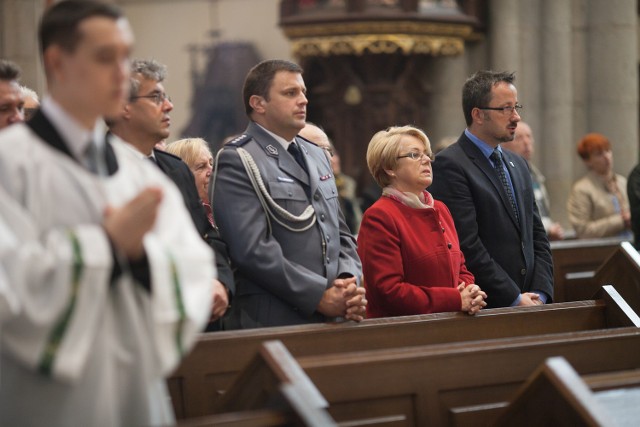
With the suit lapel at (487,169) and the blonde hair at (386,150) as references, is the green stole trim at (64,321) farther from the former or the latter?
the suit lapel at (487,169)

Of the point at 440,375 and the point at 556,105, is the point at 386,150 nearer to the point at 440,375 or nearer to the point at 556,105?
the point at 440,375

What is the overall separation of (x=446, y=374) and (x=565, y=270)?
3394 millimetres

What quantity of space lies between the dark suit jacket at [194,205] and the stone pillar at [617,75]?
719 centimetres

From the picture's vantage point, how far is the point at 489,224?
184 inches

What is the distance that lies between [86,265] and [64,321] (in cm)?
13

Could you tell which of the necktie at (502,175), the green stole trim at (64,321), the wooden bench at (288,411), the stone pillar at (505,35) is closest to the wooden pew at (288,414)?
the wooden bench at (288,411)

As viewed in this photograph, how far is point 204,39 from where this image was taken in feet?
41.3

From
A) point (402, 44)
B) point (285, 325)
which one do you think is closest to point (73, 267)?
point (285, 325)

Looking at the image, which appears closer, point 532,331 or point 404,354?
point 404,354

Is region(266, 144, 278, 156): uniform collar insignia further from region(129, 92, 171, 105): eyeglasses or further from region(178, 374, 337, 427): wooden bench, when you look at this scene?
region(178, 374, 337, 427): wooden bench

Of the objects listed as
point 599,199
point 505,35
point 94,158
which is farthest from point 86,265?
point 505,35

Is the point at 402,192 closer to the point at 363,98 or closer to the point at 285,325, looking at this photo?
the point at 285,325

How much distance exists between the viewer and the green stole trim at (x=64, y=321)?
84.7 inches

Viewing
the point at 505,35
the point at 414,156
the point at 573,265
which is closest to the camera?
the point at 414,156
